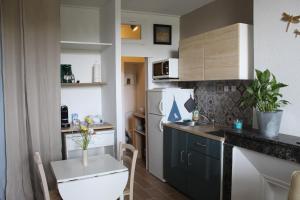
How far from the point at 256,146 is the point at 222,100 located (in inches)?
56.5

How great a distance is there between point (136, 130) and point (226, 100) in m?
2.19

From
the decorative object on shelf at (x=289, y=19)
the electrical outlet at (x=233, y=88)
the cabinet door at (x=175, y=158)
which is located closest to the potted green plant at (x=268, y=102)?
the decorative object on shelf at (x=289, y=19)

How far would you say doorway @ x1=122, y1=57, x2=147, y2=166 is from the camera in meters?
5.18

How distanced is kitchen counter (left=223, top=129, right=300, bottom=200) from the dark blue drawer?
11cm

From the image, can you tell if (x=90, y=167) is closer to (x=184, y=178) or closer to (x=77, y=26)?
(x=184, y=178)

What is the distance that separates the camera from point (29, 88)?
2.84 m

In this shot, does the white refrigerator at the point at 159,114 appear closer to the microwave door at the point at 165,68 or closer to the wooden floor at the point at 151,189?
the wooden floor at the point at 151,189

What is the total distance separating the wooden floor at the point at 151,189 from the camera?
346cm

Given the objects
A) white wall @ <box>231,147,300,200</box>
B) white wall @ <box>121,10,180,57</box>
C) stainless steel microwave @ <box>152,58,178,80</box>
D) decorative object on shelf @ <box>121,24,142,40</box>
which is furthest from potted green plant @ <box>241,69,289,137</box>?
decorative object on shelf @ <box>121,24,142,40</box>

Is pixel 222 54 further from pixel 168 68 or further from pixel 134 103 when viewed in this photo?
pixel 134 103

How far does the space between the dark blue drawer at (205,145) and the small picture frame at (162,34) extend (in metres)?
2.00

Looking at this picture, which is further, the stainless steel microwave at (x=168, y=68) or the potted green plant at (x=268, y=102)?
the stainless steel microwave at (x=168, y=68)

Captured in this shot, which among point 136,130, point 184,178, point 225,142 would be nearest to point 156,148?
point 184,178

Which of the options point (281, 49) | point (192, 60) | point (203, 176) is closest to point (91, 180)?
point (203, 176)
